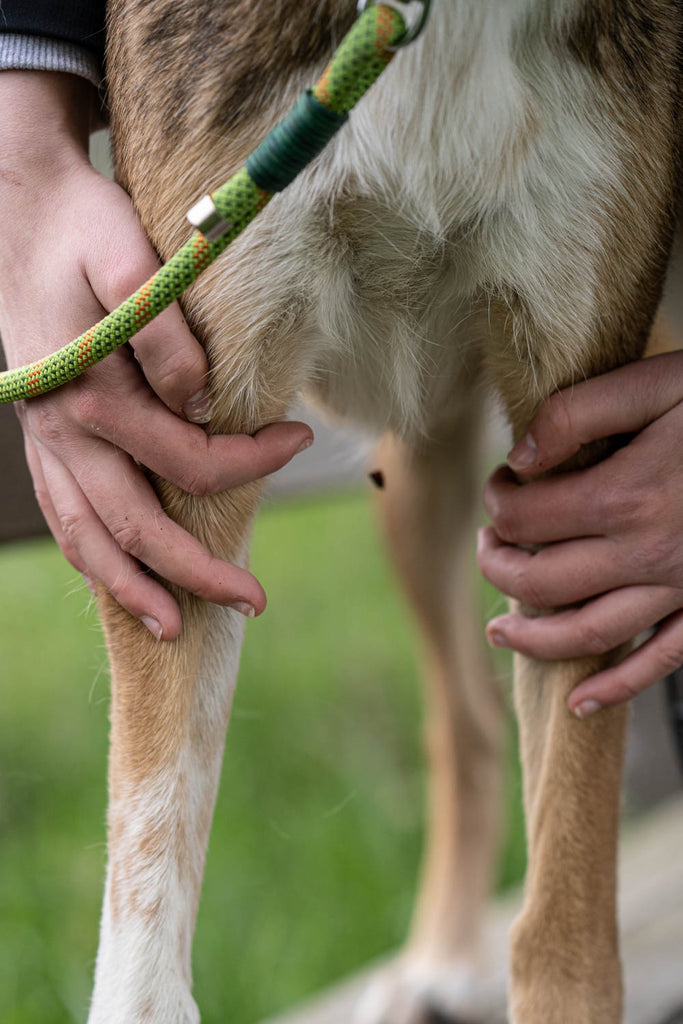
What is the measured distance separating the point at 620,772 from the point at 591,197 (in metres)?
0.49

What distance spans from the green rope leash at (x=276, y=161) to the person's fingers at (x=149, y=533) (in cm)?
13

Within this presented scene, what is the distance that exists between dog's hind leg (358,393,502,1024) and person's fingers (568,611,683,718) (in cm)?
56

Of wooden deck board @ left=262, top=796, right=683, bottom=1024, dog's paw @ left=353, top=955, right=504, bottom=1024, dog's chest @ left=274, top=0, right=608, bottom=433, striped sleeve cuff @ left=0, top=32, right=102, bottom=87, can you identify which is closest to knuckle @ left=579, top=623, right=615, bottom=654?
dog's chest @ left=274, top=0, right=608, bottom=433

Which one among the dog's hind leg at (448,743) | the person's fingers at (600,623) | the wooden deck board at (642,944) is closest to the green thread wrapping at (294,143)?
the person's fingers at (600,623)

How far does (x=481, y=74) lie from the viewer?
0.66 m

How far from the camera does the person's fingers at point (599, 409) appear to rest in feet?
2.59

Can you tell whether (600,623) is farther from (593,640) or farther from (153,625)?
(153,625)

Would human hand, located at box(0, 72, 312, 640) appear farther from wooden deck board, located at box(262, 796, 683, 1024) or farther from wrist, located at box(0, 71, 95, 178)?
wooden deck board, located at box(262, 796, 683, 1024)

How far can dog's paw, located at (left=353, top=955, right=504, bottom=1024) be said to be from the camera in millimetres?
1471

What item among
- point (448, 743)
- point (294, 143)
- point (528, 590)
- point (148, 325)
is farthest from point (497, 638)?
point (448, 743)

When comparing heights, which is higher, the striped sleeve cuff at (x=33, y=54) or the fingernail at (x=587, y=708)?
the striped sleeve cuff at (x=33, y=54)

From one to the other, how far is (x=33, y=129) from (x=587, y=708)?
24.3 inches

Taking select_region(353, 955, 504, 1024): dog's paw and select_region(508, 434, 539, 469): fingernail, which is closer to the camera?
select_region(508, 434, 539, 469): fingernail

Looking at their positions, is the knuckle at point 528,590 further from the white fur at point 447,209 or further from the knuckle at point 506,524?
the white fur at point 447,209
